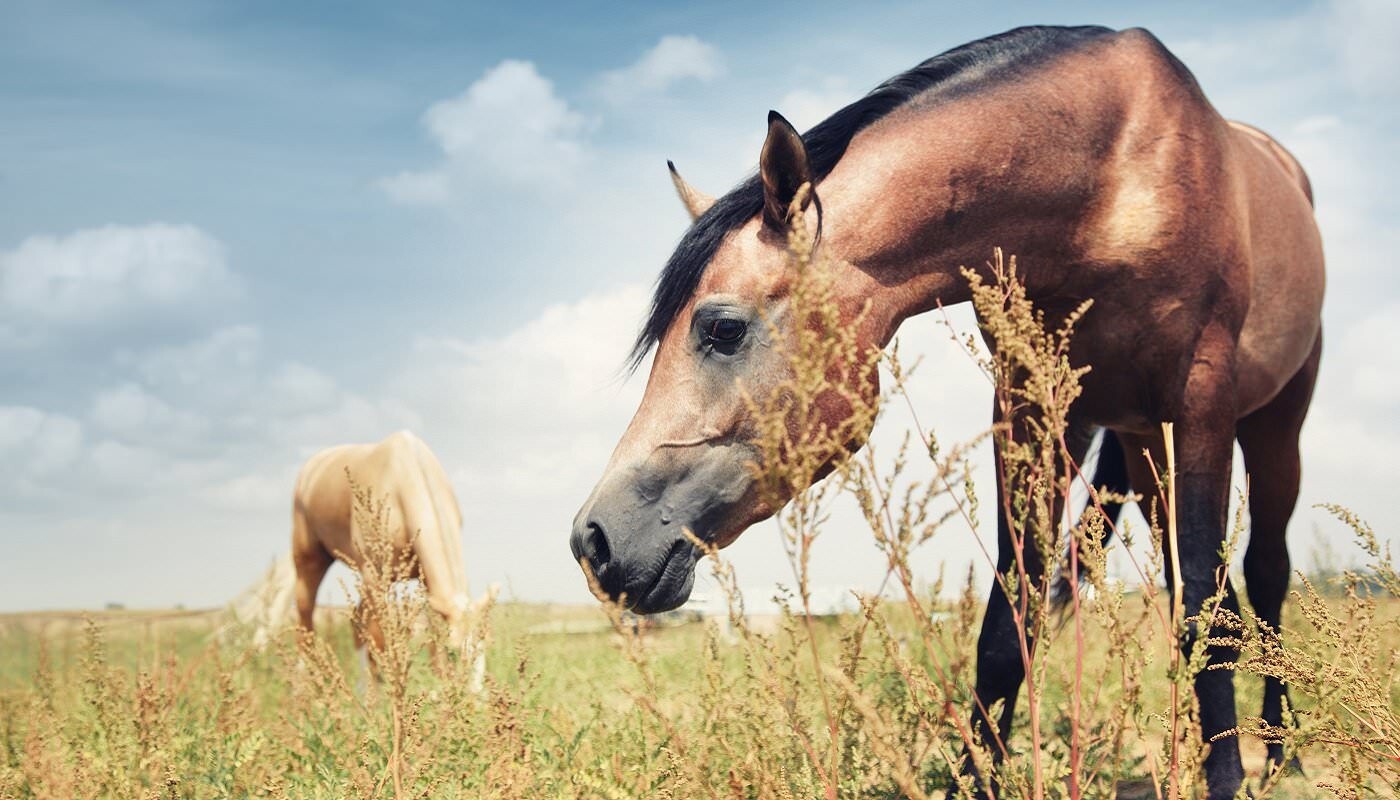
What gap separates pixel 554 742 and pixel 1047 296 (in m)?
2.20

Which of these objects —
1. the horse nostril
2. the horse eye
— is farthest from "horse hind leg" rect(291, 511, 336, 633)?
the horse eye

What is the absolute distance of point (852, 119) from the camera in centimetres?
304

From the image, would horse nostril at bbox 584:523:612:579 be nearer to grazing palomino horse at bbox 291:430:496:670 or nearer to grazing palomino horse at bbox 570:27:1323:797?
grazing palomino horse at bbox 570:27:1323:797

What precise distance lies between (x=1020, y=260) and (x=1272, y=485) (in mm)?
2464

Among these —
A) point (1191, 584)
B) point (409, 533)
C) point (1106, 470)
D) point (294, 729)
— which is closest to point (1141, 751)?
point (1106, 470)

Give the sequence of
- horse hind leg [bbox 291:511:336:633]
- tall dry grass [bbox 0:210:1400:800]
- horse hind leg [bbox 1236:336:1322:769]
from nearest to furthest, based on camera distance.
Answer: tall dry grass [bbox 0:210:1400:800]
horse hind leg [bbox 1236:336:1322:769]
horse hind leg [bbox 291:511:336:633]

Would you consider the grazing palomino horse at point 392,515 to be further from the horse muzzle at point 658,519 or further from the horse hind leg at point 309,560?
the horse muzzle at point 658,519

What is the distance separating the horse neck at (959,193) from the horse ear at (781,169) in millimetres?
143

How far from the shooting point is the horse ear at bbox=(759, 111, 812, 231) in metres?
2.63

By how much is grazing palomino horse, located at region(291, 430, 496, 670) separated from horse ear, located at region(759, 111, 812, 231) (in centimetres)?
330

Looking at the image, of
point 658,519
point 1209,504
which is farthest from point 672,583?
point 1209,504

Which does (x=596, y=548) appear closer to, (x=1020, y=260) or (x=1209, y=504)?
(x=1020, y=260)

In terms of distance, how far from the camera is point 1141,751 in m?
4.85

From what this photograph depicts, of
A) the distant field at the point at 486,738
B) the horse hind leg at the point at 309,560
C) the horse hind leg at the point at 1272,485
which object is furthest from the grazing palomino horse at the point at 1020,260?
the horse hind leg at the point at 309,560
